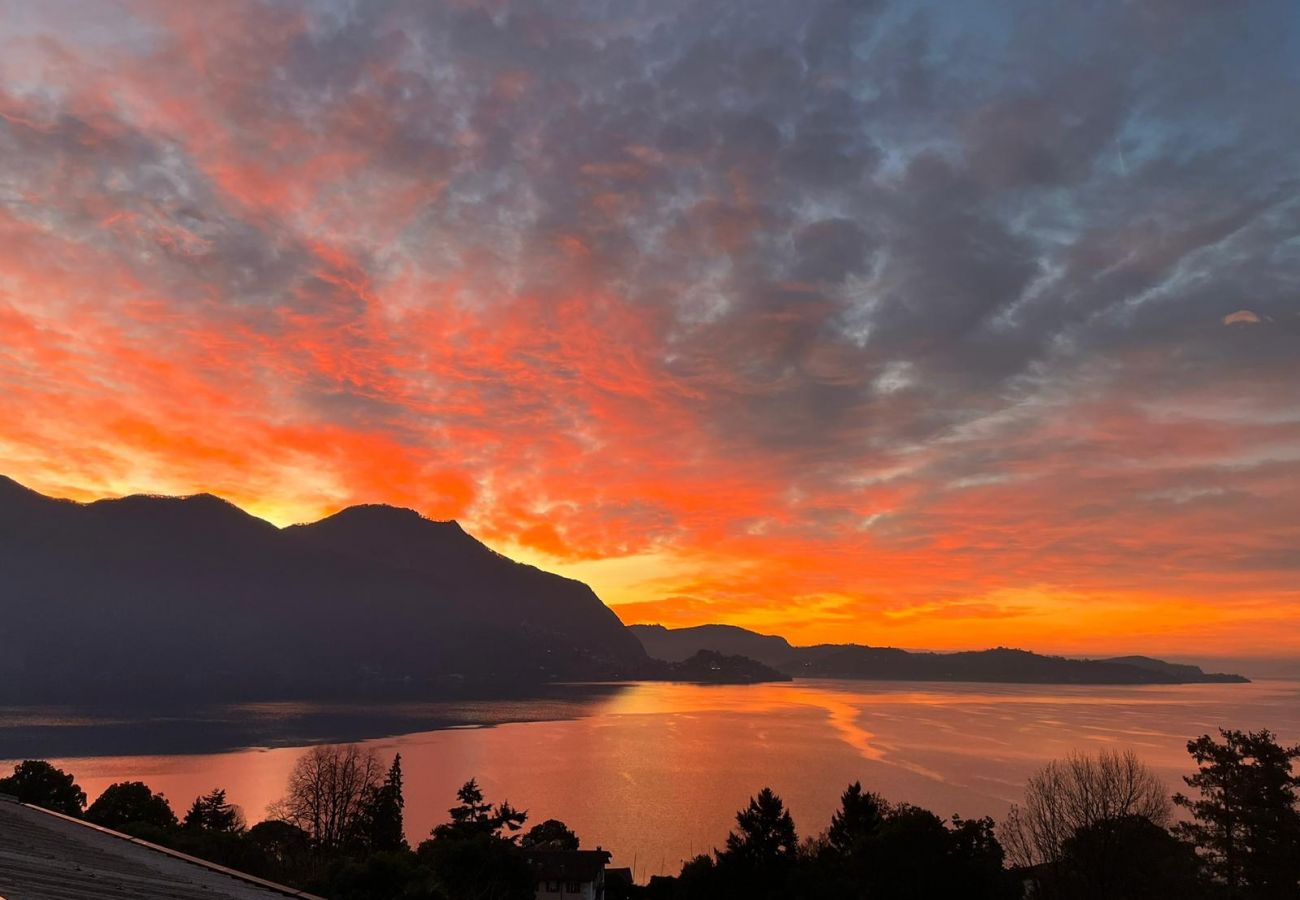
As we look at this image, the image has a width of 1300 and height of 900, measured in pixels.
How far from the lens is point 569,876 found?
159ft

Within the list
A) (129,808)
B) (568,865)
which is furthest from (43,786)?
(568,865)

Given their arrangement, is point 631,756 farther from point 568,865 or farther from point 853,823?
→ point 853,823

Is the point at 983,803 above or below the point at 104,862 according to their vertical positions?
below

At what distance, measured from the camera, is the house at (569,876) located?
4838 centimetres

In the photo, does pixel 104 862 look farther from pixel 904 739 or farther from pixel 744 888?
pixel 904 739

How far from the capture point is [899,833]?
41.2m

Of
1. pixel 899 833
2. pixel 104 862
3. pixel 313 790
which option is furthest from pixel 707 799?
pixel 104 862

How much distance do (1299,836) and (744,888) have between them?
29953mm

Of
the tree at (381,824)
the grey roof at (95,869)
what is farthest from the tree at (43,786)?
the grey roof at (95,869)

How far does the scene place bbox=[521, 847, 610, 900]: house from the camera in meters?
48.4

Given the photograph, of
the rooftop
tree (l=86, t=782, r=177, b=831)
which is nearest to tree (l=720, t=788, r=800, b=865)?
the rooftop

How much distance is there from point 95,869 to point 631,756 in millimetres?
122304

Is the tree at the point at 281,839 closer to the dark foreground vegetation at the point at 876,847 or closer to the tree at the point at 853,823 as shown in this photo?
the dark foreground vegetation at the point at 876,847

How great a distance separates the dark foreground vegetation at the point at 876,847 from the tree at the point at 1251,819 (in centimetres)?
7
